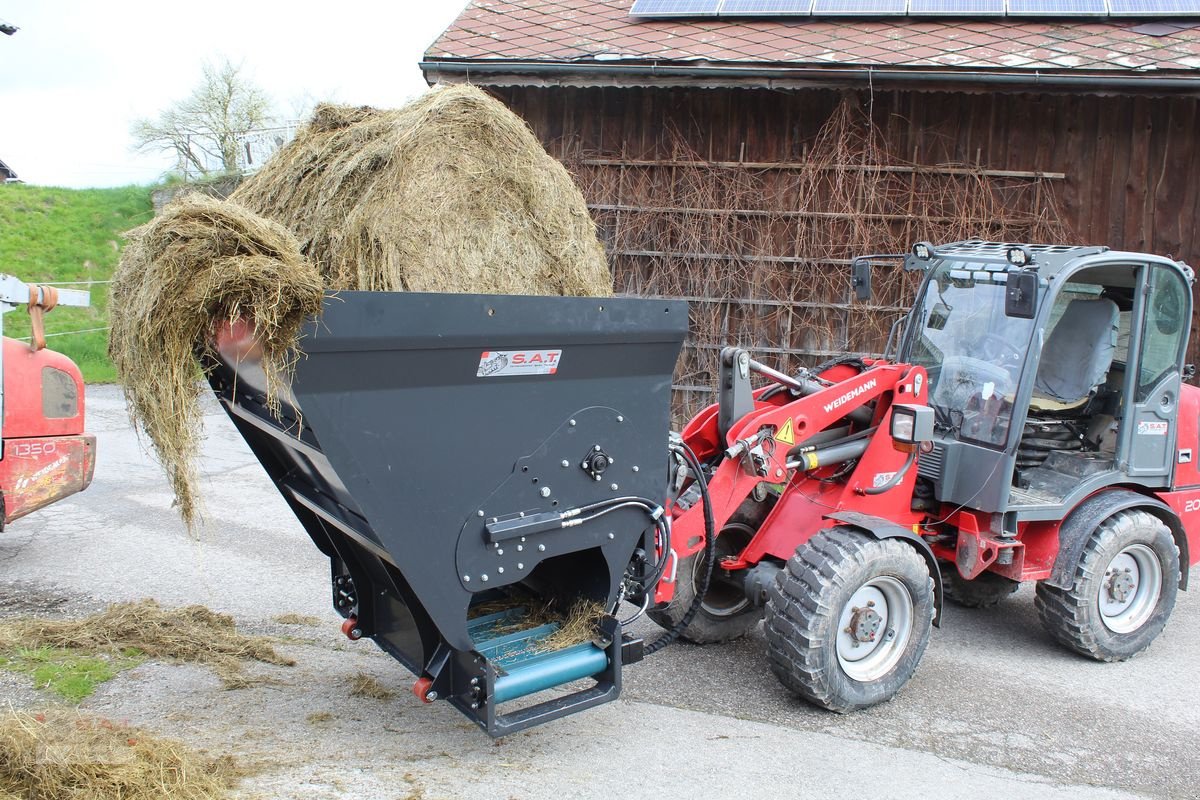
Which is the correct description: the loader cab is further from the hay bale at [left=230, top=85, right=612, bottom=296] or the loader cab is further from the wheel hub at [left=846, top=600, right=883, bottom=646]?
the hay bale at [left=230, top=85, right=612, bottom=296]

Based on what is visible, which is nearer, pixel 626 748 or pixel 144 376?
pixel 144 376

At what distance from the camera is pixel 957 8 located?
9.95 metres

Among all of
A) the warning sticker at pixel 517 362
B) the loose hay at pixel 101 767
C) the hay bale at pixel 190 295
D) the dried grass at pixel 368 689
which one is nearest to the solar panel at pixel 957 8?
the warning sticker at pixel 517 362

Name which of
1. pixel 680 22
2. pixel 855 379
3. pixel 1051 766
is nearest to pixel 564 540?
pixel 855 379

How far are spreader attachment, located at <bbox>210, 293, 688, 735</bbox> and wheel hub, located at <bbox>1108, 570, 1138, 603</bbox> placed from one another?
2781 millimetres

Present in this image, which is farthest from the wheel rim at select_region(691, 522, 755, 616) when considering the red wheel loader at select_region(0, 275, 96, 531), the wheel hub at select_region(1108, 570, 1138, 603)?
the red wheel loader at select_region(0, 275, 96, 531)

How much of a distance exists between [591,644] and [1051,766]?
6.43 feet

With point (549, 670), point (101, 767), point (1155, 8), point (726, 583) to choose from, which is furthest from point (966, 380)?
point (1155, 8)

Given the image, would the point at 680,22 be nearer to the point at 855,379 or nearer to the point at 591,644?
the point at 855,379

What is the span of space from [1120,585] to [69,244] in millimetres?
21358

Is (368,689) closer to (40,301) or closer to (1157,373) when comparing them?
(40,301)

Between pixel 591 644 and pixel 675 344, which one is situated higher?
pixel 675 344

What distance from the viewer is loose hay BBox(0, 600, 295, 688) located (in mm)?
4926

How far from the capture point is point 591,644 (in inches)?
158
